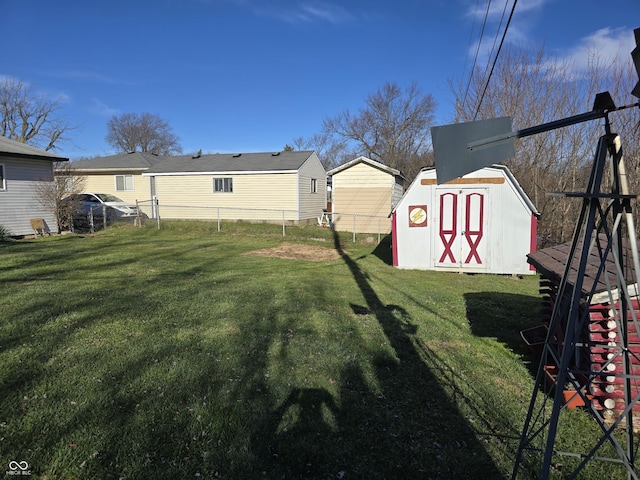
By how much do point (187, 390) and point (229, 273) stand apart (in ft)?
19.4

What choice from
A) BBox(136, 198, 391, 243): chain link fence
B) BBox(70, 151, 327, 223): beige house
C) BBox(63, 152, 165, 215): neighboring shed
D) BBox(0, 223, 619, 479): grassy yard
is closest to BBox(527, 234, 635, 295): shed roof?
BBox(0, 223, 619, 479): grassy yard

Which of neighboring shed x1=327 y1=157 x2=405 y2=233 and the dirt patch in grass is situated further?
neighboring shed x1=327 y1=157 x2=405 y2=233

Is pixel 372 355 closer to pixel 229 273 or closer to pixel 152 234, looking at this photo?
pixel 229 273

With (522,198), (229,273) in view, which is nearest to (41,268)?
(229,273)

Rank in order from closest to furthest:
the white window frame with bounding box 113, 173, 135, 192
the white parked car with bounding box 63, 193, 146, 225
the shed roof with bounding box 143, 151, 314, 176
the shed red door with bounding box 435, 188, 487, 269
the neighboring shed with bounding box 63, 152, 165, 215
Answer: the shed red door with bounding box 435, 188, 487, 269 → the white parked car with bounding box 63, 193, 146, 225 → the shed roof with bounding box 143, 151, 314, 176 → the neighboring shed with bounding box 63, 152, 165, 215 → the white window frame with bounding box 113, 173, 135, 192

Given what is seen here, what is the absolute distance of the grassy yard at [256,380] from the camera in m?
2.73

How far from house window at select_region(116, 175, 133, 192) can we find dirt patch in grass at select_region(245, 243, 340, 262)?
14514mm

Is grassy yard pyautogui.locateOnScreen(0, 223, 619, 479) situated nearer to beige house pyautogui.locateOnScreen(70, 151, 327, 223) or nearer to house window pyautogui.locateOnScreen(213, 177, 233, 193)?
beige house pyautogui.locateOnScreen(70, 151, 327, 223)

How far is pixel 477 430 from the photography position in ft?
10.7

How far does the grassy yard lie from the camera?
2.73m

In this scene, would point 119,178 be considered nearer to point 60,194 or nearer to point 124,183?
point 124,183

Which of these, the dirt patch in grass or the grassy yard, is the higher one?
the dirt patch in grass

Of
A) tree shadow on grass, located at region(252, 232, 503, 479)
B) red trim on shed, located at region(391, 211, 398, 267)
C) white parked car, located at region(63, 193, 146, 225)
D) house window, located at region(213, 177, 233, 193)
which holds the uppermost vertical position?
house window, located at region(213, 177, 233, 193)

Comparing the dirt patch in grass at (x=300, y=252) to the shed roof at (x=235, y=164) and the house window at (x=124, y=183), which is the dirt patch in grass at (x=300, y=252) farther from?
the house window at (x=124, y=183)
